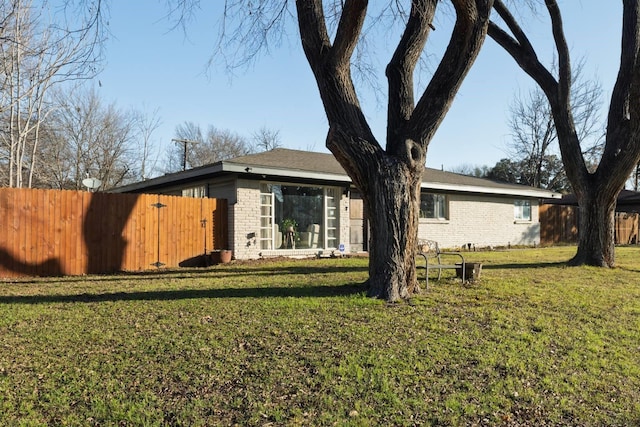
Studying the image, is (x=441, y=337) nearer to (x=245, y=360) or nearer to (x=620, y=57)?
(x=245, y=360)

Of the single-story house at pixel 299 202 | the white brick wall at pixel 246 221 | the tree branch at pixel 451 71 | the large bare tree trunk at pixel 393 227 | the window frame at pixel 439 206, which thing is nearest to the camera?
the large bare tree trunk at pixel 393 227

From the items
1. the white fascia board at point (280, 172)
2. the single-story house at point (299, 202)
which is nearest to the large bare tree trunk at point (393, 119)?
the white fascia board at point (280, 172)

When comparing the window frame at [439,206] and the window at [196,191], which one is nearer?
the window at [196,191]

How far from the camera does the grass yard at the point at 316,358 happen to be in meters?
3.50

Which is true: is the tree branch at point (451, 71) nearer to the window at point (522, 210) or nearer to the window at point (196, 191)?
the window at point (196, 191)

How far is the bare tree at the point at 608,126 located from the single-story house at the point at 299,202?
524cm

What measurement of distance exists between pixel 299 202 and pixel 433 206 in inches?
257

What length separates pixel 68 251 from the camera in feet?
34.9

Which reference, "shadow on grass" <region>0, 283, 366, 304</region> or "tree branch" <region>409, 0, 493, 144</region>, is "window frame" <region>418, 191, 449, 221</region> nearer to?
"shadow on grass" <region>0, 283, 366, 304</region>

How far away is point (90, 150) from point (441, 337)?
31.1 m

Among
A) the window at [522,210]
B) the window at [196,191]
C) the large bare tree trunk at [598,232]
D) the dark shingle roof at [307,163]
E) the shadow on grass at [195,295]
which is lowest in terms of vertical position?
the shadow on grass at [195,295]

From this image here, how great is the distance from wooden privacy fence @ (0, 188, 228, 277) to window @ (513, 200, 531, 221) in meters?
14.5

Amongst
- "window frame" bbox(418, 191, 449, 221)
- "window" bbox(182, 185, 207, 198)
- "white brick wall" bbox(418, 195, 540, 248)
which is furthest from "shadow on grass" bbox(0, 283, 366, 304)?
"window frame" bbox(418, 191, 449, 221)

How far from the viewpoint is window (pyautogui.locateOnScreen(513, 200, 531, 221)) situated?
71.2 ft
